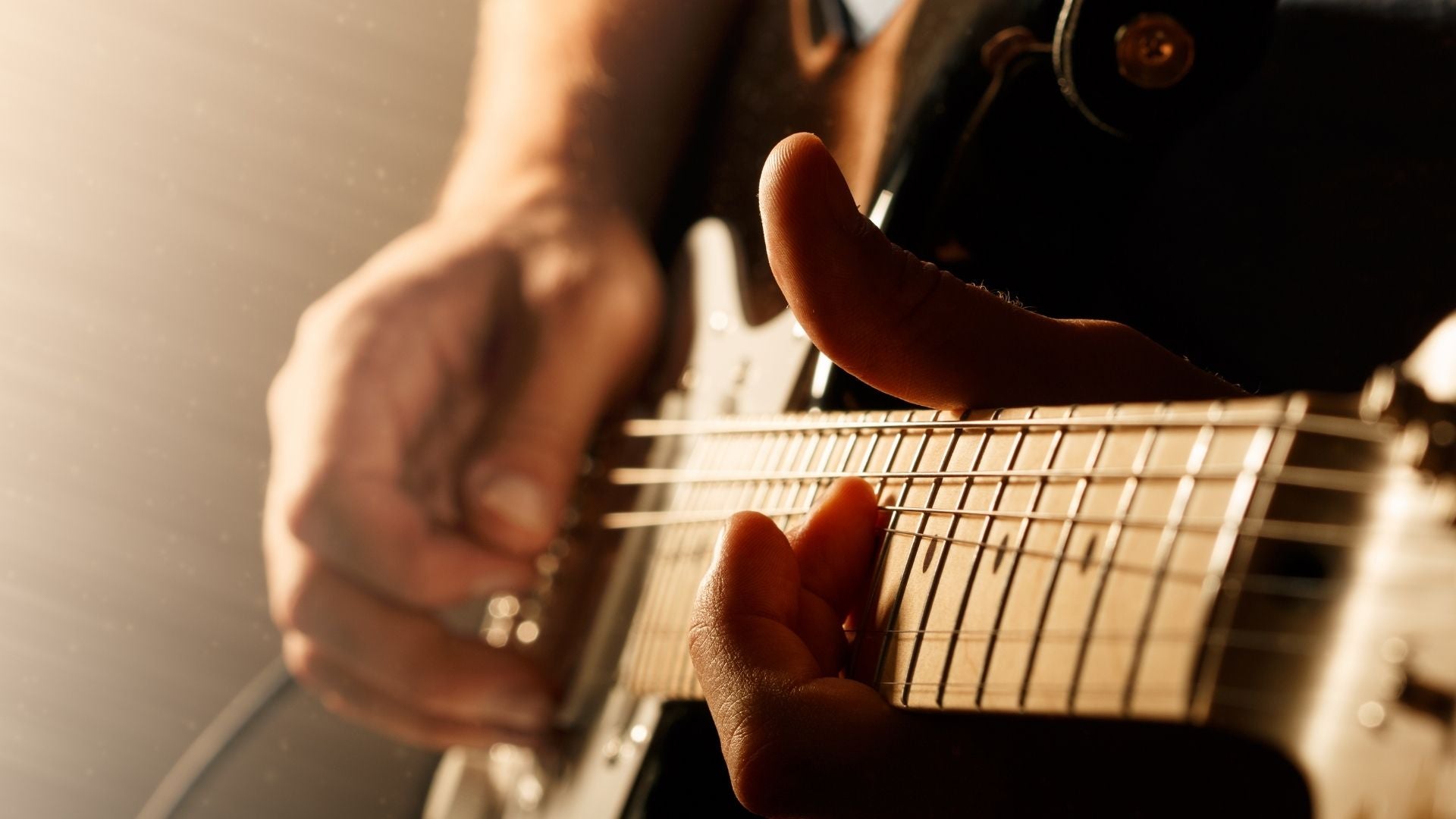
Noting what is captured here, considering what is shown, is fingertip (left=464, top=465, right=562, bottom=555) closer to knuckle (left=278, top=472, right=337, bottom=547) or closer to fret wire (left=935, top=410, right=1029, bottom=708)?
knuckle (left=278, top=472, right=337, bottom=547)

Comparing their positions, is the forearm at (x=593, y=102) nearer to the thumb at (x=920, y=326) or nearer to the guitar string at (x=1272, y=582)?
the thumb at (x=920, y=326)

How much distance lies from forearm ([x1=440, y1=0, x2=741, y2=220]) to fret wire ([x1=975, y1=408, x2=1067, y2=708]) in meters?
0.50

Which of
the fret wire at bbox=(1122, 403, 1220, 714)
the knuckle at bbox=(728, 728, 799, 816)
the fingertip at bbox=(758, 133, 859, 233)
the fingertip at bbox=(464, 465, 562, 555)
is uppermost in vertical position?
the fingertip at bbox=(758, 133, 859, 233)

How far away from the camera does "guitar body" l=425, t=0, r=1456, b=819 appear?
0.21 meters

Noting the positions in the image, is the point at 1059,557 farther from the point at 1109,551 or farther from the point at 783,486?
the point at 783,486

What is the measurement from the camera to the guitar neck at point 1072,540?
0.74 feet

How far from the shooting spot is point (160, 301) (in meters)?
0.86

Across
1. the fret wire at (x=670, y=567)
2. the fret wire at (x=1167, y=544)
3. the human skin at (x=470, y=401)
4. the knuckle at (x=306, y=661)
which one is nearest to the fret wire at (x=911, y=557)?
the fret wire at (x=1167, y=544)

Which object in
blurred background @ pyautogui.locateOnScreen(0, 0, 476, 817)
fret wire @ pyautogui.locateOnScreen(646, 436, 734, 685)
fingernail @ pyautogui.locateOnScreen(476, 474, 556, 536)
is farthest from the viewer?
blurred background @ pyautogui.locateOnScreen(0, 0, 476, 817)

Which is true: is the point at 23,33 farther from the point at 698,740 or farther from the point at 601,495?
the point at 698,740

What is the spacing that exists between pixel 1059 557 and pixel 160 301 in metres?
0.81

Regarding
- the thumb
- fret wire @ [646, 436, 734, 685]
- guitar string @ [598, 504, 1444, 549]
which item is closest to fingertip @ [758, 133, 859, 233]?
the thumb

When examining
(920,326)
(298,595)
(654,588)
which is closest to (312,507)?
(298,595)

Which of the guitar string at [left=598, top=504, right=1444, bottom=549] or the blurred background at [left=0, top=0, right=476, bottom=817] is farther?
the blurred background at [left=0, top=0, right=476, bottom=817]
